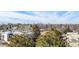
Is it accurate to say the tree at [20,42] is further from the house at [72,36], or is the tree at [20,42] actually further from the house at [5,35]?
the house at [72,36]

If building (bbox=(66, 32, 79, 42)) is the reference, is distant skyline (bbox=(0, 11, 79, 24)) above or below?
above

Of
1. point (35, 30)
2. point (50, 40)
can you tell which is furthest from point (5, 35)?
point (50, 40)

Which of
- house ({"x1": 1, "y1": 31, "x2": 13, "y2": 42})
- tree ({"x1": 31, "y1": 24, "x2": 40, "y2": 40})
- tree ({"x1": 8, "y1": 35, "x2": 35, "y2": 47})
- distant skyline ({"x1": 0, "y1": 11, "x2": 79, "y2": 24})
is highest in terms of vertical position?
distant skyline ({"x1": 0, "y1": 11, "x2": 79, "y2": 24})

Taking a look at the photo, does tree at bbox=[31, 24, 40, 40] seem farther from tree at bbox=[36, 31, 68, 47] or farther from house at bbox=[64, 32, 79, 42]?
house at bbox=[64, 32, 79, 42]

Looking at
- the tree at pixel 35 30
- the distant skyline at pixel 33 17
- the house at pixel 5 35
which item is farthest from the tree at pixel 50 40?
the house at pixel 5 35

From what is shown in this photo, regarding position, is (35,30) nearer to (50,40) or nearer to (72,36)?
(50,40)

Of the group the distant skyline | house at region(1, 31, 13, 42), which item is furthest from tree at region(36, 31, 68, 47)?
house at region(1, 31, 13, 42)
